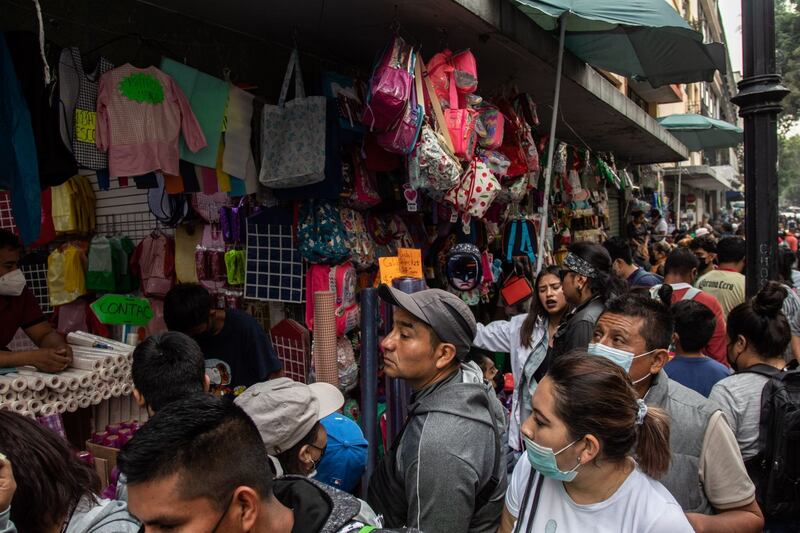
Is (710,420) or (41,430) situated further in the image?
(710,420)

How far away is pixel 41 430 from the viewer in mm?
1847

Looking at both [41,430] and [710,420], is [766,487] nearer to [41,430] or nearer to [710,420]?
[710,420]

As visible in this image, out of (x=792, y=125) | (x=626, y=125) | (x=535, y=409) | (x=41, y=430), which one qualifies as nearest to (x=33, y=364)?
(x=41, y=430)

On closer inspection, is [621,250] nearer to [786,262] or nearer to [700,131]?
[786,262]

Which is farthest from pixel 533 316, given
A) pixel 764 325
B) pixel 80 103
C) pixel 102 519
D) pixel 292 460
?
pixel 80 103

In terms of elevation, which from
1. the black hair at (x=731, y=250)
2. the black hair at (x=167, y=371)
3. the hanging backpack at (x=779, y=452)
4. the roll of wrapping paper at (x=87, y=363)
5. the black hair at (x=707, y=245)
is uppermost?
the black hair at (x=707, y=245)

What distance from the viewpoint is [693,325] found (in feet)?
10.5

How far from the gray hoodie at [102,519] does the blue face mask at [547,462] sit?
4.16ft

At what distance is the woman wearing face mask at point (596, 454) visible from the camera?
5.74ft

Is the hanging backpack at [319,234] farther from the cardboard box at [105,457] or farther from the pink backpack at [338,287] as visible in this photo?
the cardboard box at [105,457]

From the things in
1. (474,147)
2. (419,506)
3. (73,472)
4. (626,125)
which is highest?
(626,125)

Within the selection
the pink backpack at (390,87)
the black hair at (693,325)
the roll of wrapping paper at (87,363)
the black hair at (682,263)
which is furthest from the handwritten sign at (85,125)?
the black hair at (682,263)

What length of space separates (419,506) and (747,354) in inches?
83.4

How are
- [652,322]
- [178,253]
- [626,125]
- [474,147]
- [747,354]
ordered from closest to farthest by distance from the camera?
A: [652,322] → [747,354] → [474,147] → [178,253] → [626,125]
